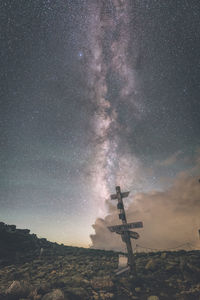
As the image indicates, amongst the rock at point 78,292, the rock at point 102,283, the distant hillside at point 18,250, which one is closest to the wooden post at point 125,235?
the rock at point 102,283

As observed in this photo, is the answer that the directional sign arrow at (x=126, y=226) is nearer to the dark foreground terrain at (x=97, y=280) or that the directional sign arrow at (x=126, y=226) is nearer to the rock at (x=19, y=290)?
the dark foreground terrain at (x=97, y=280)

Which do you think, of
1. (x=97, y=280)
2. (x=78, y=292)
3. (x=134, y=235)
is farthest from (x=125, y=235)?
(x=78, y=292)

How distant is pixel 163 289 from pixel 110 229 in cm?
387

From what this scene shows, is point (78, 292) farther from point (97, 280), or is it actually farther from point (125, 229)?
point (125, 229)

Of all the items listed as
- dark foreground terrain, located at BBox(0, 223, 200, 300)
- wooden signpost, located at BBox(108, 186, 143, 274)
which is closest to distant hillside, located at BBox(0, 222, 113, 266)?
dark foreground terrain, located at BBox(0, 223, 200, 300)

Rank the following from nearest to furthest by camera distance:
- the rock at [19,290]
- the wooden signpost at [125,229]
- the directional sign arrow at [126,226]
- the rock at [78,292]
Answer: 1. the rock at [19,290]
2. the rock at [78,292]
3. the wooden signpost at [125,229]
4. the directional sign arrow at [126,226]

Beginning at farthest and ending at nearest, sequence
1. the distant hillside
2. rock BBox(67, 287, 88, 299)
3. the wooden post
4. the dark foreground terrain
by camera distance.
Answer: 1. the distant hillside
2. the wooden post
3. the dark foreground terrain
4. rock BBox(67, 287, 88, 299)

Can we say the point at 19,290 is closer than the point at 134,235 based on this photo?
Yes

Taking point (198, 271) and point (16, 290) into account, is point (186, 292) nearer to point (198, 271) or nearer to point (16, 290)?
point (198, 271)

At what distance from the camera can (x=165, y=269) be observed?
922 cm

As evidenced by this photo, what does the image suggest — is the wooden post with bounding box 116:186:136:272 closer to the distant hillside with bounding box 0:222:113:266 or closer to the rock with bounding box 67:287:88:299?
the rock with bounding box 67:287:88:299

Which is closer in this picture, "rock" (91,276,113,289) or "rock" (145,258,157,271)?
"rock" (91,276,113,289)

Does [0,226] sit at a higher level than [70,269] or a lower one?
higher

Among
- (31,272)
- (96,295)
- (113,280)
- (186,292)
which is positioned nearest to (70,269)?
(31,272)
